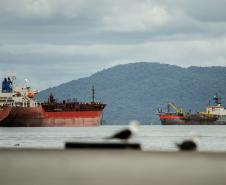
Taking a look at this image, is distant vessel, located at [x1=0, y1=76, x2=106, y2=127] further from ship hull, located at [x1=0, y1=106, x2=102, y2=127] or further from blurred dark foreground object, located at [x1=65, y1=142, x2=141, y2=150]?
blurred dark foreground object, located at [x1=65, y1=142, x2=141, y2=150]

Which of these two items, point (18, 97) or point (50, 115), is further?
point (18, 97)

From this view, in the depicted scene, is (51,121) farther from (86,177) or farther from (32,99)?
(86,177)

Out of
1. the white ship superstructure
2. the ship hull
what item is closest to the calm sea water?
the ship hull

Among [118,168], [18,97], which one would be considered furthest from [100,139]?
[18,97]

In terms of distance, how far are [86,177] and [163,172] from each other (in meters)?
0.82

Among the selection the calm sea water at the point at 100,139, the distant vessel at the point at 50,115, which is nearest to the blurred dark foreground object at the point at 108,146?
the calm sea water at the point at 100,139

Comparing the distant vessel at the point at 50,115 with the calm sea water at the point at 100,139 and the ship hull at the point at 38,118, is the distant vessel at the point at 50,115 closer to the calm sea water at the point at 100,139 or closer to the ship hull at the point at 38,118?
the ship hull at the point at 38,118

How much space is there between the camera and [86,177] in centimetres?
756

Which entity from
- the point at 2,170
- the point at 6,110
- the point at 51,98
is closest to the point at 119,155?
the point at 2,170

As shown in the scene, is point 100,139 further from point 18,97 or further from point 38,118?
point 18,97

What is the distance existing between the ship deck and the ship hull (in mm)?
160016

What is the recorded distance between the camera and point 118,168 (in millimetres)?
7469

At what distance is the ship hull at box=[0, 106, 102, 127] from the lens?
168625 millimetres

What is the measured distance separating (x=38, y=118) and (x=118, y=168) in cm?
16380
